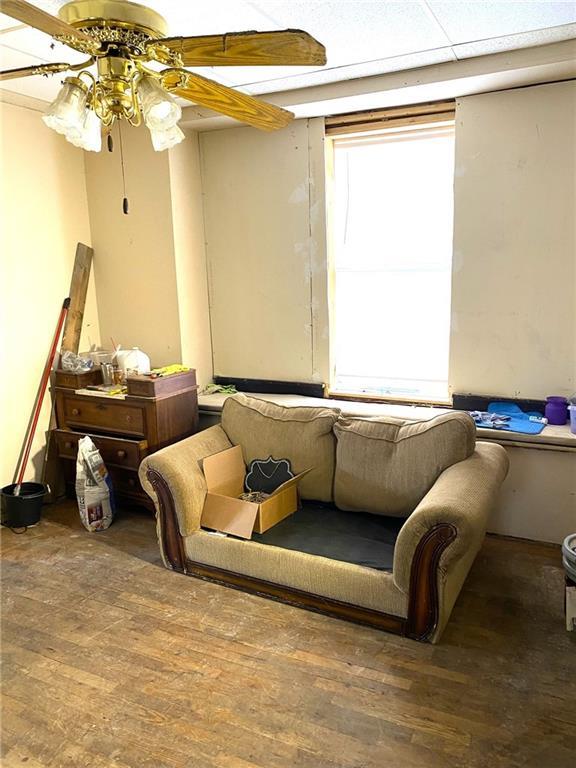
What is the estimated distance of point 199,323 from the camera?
421 cm

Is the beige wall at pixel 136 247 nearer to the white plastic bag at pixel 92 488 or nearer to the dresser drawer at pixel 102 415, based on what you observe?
the dresser drawer at pixel 102 415

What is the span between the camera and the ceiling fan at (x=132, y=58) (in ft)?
4.96

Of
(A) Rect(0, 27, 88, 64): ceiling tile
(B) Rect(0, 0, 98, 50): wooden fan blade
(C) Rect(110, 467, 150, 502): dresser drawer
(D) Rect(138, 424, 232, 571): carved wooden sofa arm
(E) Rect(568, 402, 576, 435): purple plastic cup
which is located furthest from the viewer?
(C) Rect(110, 467, 150, 502): dresser drawer

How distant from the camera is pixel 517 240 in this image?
3.26 m

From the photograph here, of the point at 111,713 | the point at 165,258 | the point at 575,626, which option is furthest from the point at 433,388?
the point at 111,713

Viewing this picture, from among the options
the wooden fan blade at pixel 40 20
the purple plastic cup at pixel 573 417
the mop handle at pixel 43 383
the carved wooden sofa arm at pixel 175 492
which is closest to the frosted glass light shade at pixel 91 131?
the wooden fan blade at pixel 40 20

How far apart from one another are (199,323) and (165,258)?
52 centimetres

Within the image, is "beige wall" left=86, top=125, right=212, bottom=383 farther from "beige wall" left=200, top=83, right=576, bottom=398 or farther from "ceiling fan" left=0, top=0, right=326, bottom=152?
"ceiling fan" left=0, top=0, right=326, bottom=152

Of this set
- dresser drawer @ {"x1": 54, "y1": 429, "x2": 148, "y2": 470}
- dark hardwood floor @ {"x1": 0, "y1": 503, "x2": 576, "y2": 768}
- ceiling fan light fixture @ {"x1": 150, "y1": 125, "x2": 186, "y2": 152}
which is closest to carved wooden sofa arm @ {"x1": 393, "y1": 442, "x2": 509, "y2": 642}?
dark hardwood floor @ {"x1": 0, "y1": 503, "x2": 576, "y2": 768}

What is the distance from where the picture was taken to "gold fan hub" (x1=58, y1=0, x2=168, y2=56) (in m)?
1.51

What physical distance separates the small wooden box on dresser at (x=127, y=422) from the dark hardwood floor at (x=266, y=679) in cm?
78

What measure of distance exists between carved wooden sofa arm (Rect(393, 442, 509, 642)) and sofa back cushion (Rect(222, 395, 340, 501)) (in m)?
0.76

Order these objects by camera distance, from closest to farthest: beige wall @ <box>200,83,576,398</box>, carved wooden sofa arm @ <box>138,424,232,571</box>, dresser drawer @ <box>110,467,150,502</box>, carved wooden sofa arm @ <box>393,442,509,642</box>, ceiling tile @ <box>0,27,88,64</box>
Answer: carved wooden sofa arm @ <box>393,442,509,642</box> → ceiling tile @ <box>0,27,88,64</box> → carved wooden sofa arm @ <box>138,424,232,571</box> → beige wall @ <box>200,83,576,398</box> → dresser drawer @ <box>110,467,150,502</box>

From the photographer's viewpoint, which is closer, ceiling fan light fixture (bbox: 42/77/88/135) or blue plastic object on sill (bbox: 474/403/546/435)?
ceiling fan light fixture (bbox: 42/77/88/135)
